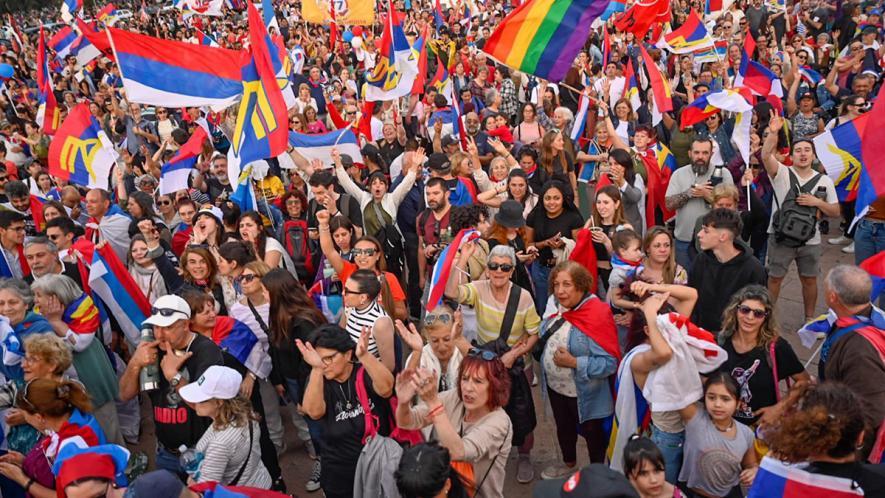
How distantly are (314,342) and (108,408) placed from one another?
1853 mm

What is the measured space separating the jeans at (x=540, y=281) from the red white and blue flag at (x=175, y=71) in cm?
337

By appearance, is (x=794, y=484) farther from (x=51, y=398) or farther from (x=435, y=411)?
(x=51, y=398)

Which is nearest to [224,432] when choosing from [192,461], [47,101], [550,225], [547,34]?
[192,461]

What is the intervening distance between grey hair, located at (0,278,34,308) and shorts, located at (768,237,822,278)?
5961 millimetres

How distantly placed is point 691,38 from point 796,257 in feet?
15.0

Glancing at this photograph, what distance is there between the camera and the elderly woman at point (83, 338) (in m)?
4.47

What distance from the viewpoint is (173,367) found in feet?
13.0

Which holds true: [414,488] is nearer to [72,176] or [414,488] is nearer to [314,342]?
[314,342]

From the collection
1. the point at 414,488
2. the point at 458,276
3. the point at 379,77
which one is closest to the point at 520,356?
the point at 458,276

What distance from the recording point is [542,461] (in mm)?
4969

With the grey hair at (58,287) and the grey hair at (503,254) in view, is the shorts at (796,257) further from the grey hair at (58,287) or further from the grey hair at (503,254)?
the grey hair at (58,287)

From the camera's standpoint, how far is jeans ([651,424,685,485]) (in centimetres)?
353

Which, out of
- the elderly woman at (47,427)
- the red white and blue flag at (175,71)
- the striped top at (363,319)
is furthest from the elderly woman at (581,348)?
the red white and blue flag at (175,71)

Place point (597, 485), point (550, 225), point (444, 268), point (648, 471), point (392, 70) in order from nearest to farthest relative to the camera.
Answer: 1. point (597, 485)
2. point (648, 471)
3. point (444, 268)
4. point (550, 225)
5. point (392, 70)
